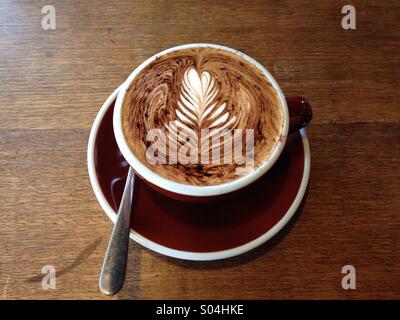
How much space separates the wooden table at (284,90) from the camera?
578 millimetres

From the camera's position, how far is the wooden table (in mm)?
578

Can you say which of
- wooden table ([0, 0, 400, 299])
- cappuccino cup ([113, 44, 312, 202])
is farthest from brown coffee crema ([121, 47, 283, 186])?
wooden table ([0, 0, 400, 299])

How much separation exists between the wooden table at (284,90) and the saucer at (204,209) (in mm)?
45

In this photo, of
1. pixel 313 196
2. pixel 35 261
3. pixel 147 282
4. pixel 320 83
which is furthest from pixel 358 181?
pixel 35 261

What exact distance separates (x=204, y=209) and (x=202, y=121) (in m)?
0.13

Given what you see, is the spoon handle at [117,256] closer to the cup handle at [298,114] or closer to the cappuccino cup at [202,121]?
the cappuccino cup at [202,121]

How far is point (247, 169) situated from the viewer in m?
0.53

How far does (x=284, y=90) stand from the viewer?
2.38ft

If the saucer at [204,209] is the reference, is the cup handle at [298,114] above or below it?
above

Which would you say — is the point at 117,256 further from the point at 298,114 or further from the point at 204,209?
the point at 298,114

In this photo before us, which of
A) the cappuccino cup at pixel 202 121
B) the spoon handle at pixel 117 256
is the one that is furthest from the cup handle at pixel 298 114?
the spoon handle at pixel 117 256

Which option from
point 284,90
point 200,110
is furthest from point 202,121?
point 284,90
